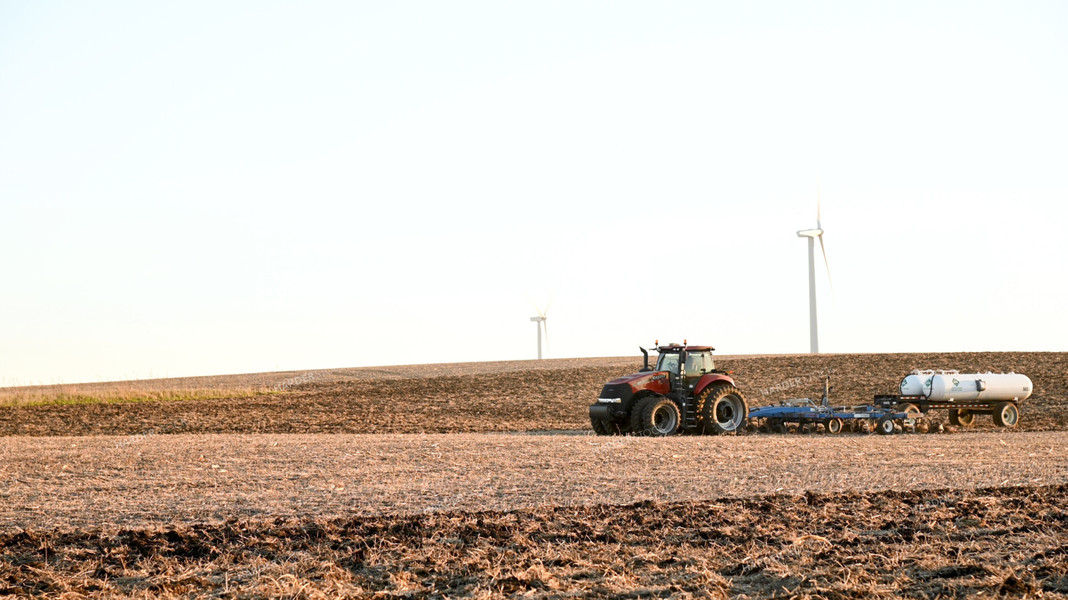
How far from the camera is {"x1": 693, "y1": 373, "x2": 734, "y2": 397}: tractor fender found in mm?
21469

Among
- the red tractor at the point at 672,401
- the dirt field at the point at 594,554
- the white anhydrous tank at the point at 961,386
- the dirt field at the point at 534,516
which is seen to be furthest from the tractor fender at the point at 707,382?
the dirt field at the point at 594,554

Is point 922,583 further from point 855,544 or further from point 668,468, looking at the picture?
point 668,468

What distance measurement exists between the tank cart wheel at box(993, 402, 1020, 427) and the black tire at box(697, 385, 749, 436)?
298 inches

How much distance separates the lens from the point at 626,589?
297 inches

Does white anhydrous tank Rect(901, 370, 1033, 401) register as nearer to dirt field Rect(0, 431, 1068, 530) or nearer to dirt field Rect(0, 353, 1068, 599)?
dirt field Rect(0, 353, 1068, 599)

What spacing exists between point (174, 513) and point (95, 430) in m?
16.6

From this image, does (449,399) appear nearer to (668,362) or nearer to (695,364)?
(668,362)

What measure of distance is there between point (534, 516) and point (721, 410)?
12.4m

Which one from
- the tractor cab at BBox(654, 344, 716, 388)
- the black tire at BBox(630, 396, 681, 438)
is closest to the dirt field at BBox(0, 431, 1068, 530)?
the black tire at BBox(630, 396, 681, 438)

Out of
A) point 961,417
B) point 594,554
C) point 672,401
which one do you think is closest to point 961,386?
point 961,417

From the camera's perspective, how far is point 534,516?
33.5ft

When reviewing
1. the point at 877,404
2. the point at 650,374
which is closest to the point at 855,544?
the point at 650,374

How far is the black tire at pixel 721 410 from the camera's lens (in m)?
21.2

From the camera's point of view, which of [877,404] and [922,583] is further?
[877,404]
